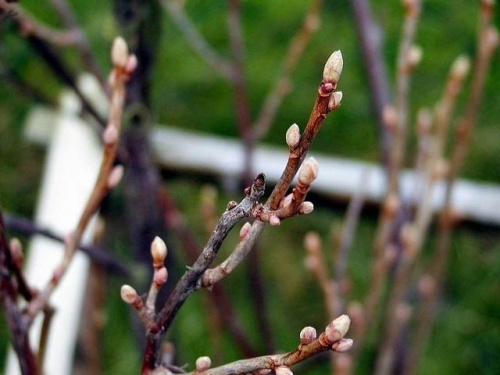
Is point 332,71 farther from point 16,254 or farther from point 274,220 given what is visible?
point 16,254

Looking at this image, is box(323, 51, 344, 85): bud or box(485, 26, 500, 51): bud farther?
box(485, 26, 500, 51): bud

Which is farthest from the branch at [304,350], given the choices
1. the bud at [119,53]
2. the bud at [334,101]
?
the bud at [119,53]

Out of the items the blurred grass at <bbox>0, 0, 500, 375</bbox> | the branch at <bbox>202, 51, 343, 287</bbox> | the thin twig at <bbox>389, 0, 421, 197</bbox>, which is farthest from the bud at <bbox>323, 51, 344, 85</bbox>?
the blurred grass at <bbox>0, 0, 500, 375</bbox>

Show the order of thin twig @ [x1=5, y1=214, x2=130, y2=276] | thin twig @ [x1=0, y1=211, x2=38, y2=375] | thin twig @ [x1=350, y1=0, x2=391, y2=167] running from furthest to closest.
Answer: thin twig @ [x1=350, y1=0, x2=391, y2=167]
thin twig @ [x1=5, y1=214, x2=130, y2=276]
thin twig @ [x1=0, y1=211, x2=38, y2=375]

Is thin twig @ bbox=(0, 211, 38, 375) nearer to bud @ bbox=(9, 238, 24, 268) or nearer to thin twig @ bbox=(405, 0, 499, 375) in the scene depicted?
bud @ bbox=(9, 238, 24, 268)

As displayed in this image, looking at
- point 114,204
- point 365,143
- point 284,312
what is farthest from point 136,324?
point 365,143

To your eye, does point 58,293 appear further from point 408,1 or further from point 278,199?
point 278,199

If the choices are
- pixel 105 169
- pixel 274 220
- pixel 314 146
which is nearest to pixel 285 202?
pixel 274 220

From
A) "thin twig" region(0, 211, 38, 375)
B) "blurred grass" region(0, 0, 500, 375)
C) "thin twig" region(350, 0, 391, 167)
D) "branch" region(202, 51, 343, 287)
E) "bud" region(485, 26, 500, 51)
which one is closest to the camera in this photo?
"branch" region(202, 51, 343, 287)

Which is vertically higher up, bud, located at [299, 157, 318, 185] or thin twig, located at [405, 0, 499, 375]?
thin twig, located at [405, 0, 499, 375]

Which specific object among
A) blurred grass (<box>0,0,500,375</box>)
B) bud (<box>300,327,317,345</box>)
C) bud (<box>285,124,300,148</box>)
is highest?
blurred grass (<box>0,0,500,375</box>)
